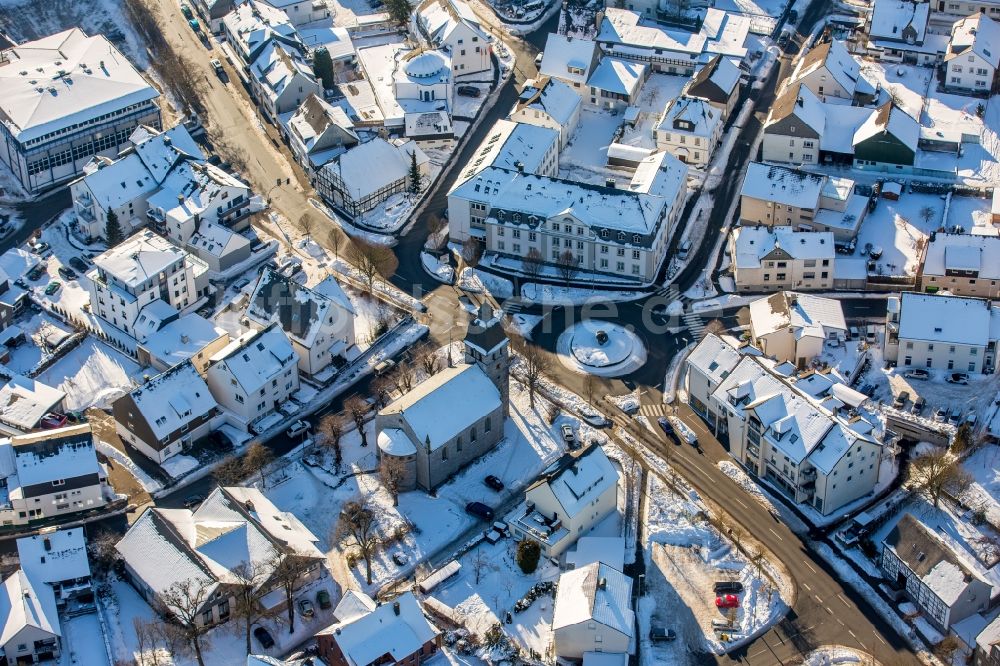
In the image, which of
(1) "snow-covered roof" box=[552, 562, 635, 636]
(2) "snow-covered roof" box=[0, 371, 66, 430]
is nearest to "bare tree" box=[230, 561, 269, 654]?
(1) "snow-covered roof" box=[552, 562, 635, 636]

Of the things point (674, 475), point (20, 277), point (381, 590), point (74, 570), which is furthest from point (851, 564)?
point (20, 277)

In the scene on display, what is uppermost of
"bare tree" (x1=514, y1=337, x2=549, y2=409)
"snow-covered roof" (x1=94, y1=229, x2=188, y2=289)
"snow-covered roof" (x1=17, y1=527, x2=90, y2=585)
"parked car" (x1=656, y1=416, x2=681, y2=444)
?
"snow-covered roof" (x1=94, y1=229, x2=188, y2=289)

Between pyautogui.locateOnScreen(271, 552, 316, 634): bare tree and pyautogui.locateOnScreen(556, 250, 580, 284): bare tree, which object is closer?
pyautogui.locateOnScreen(271, 552, 316, 634): bare tree

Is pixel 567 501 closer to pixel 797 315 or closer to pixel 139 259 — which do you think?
pixel 797 315

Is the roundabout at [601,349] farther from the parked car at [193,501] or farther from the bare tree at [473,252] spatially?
the parked car at [193,501]

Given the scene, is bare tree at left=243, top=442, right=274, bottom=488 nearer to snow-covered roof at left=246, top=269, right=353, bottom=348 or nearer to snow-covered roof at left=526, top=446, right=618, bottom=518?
snow-covered roof at left=246, top=269, right=353, bottom=348
